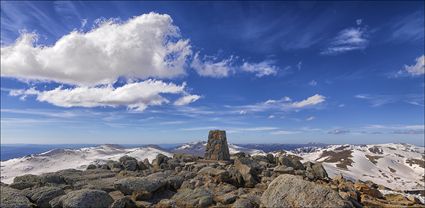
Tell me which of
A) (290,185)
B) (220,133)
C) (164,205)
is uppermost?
(220,133)

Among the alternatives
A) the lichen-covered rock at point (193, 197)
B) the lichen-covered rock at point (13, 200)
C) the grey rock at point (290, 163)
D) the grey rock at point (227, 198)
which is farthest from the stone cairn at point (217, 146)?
the lichen-covered rock at point (13, 200)

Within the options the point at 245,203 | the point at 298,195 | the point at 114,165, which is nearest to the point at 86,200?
the point at 245,203

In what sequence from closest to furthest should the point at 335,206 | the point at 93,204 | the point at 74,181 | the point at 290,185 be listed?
the point at 335,206, the point at 290,185, the point at 93,204, the point at 74,181

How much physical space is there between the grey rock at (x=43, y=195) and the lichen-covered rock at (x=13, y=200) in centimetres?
56

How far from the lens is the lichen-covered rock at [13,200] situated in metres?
18.8

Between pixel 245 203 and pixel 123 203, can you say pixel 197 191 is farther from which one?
pixel 123 203

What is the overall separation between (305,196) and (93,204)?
464 inches

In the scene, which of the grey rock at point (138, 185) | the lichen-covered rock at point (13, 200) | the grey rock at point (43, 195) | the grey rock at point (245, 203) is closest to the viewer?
the grey rock at point (245, 203)

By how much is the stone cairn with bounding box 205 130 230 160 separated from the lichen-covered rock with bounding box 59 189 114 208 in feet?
68.1

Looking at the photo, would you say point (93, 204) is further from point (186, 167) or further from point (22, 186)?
point (186, 167)

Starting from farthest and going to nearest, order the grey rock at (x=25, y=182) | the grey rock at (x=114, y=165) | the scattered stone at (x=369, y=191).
A: 1. the grey rock at (x=114, y=165)
2. the grey rock at (x=25, y=182)
3. the scattered stone at (x=369, y=191)

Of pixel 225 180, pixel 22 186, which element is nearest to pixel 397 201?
pixel 225 180

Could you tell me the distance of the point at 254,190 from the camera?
22719 millimetres

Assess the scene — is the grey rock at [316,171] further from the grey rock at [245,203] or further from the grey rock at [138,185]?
the grey rock at [138,185]
